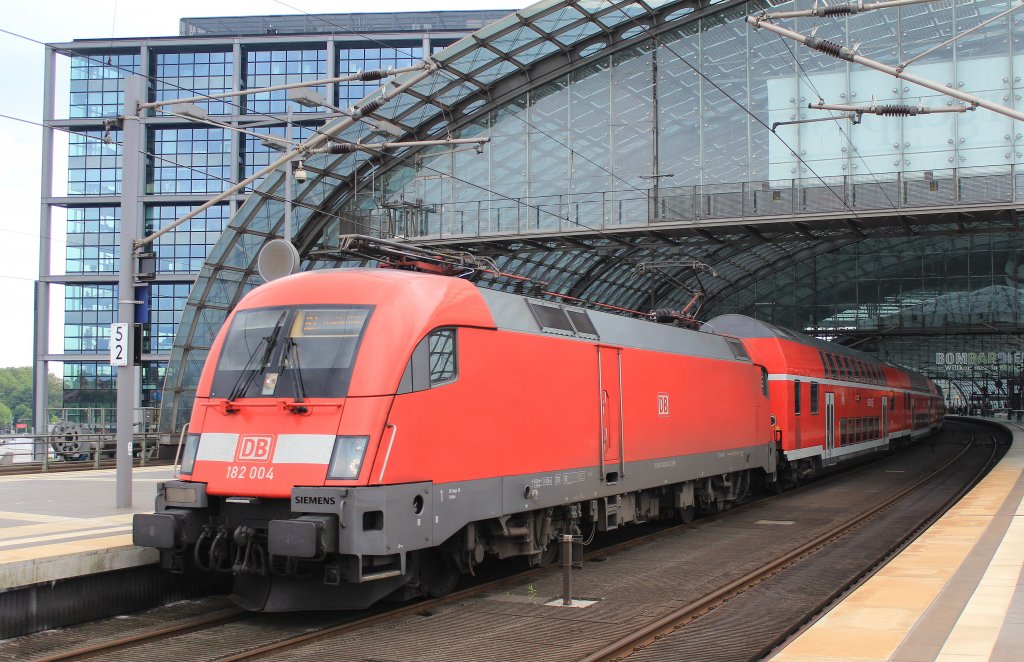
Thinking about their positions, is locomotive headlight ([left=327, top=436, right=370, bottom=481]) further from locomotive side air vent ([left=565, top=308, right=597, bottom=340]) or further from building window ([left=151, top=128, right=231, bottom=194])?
building window ([left=151, top=128, right=231, bottom=194])

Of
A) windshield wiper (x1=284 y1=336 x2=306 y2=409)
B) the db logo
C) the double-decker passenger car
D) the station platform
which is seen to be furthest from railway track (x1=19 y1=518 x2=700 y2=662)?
the double-decker passenger car

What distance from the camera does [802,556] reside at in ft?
47.4

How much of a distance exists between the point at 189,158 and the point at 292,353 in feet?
191

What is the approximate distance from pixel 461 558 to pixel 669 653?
3.01 m

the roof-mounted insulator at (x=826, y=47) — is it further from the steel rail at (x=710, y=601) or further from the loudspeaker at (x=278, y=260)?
the loudspeaker at (x=278, y=260)

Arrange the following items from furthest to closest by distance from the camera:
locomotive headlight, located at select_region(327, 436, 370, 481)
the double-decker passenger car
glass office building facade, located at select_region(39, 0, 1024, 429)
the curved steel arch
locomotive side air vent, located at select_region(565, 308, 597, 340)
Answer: the curved steel arch, glass office building facade, located at select_region(39, 0, 1024, 429), the double-decker passenger car, locomotive side air vent, located at select_region(565, 308, 597, 340), locomotive headlight, located at select_region(327, 436, 370, 481)

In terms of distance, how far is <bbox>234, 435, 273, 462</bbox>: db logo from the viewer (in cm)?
996

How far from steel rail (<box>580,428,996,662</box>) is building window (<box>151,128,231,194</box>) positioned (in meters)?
54.0

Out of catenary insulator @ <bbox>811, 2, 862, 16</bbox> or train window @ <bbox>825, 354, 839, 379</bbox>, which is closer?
catenary insulator @ <bbox>811, 2, 862, 16</bbox>

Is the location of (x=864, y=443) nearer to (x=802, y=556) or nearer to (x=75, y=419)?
(x=802, y=556)

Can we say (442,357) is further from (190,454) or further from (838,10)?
(838,10)

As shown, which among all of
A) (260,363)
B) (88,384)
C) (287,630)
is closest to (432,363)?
(260,363)

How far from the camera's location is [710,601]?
11.1 meters

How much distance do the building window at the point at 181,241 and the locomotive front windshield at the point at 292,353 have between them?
55.1 m
